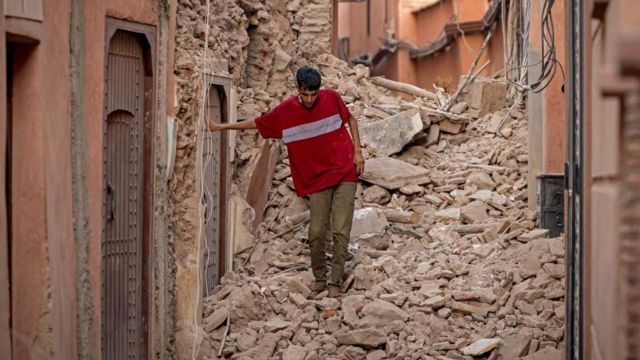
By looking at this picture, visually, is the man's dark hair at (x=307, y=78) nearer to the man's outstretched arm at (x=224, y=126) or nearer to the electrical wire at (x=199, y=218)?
the man's outstretched arm at (x=224, y=126)

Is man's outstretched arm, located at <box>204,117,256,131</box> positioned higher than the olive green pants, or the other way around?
man's outstretched arm, located at <box>204,117,256,131</box>

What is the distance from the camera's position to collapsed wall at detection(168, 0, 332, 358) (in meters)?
8.46

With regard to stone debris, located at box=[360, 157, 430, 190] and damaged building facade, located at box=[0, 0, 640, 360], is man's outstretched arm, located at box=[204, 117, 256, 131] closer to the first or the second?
damaged building facade, located at box=[0, 0, 640, 360]

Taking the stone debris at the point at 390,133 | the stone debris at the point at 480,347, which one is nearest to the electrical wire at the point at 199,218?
the stone debris at the point at 480,347

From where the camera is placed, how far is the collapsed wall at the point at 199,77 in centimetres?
846

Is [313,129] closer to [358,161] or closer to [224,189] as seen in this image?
[358,161]

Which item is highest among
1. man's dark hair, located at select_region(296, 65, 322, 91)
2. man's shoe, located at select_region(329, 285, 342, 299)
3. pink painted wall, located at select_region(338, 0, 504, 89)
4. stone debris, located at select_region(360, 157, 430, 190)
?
pink painted wall, located at select_region(338, 0, 504, 89)

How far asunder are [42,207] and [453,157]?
7683mm

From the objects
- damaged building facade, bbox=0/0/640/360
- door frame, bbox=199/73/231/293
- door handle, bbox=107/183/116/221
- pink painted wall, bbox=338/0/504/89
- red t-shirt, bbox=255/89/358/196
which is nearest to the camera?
damaged building facade, bbox=0/0/640/360

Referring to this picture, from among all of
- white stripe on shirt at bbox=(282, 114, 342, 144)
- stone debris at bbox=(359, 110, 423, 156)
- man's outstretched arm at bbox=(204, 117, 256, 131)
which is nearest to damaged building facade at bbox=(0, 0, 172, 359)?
man's outstretched arm at bbox=(204, 117, 256, 131)

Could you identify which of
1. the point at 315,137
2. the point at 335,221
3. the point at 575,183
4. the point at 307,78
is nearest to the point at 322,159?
the point at 315,137

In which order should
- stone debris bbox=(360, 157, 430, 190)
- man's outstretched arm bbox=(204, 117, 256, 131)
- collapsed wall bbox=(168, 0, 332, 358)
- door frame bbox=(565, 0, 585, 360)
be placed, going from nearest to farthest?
door frame bbox=(565, 0, 585, 360) → collapsed wall bbox=(168, 0, 332, 358) → man's outstretched arm bbox=(204, 117, 256, 131) → stone debris bbox=(360, 157, 430, 190)

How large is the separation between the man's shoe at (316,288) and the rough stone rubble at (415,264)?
71mm

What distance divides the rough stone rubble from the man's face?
1.55m
